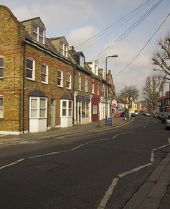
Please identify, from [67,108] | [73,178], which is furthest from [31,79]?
[73,178]

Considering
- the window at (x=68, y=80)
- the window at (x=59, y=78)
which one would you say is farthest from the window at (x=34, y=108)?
the window at (x=68, y=80)

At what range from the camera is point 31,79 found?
24578mm

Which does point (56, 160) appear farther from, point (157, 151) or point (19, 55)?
point (19, 55)

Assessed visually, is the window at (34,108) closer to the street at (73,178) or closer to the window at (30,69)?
the window at (30,69)

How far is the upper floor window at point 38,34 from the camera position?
86.2 feet

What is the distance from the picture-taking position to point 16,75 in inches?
907

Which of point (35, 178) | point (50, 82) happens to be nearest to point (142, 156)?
point (35, 178)

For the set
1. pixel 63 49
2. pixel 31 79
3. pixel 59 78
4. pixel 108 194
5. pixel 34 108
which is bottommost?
pixel 108 194

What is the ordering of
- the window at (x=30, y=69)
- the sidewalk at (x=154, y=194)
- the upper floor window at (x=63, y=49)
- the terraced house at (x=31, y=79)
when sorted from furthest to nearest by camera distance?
the upper floor window at (x=63, y=49), the window at (x=30, y=69), the terraced house at (x=31, y=79), the sidewalk at (x=154, y=194)

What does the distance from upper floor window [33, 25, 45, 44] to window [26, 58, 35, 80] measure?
8.32 ft

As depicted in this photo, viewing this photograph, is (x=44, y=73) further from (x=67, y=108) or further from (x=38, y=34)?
(x=67, y=108)

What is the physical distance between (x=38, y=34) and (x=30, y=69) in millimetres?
3766

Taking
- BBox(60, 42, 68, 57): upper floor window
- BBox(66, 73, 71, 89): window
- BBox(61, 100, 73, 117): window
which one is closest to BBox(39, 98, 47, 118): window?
BBox(61, 100, 73, 117): window

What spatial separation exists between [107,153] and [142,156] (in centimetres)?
147
